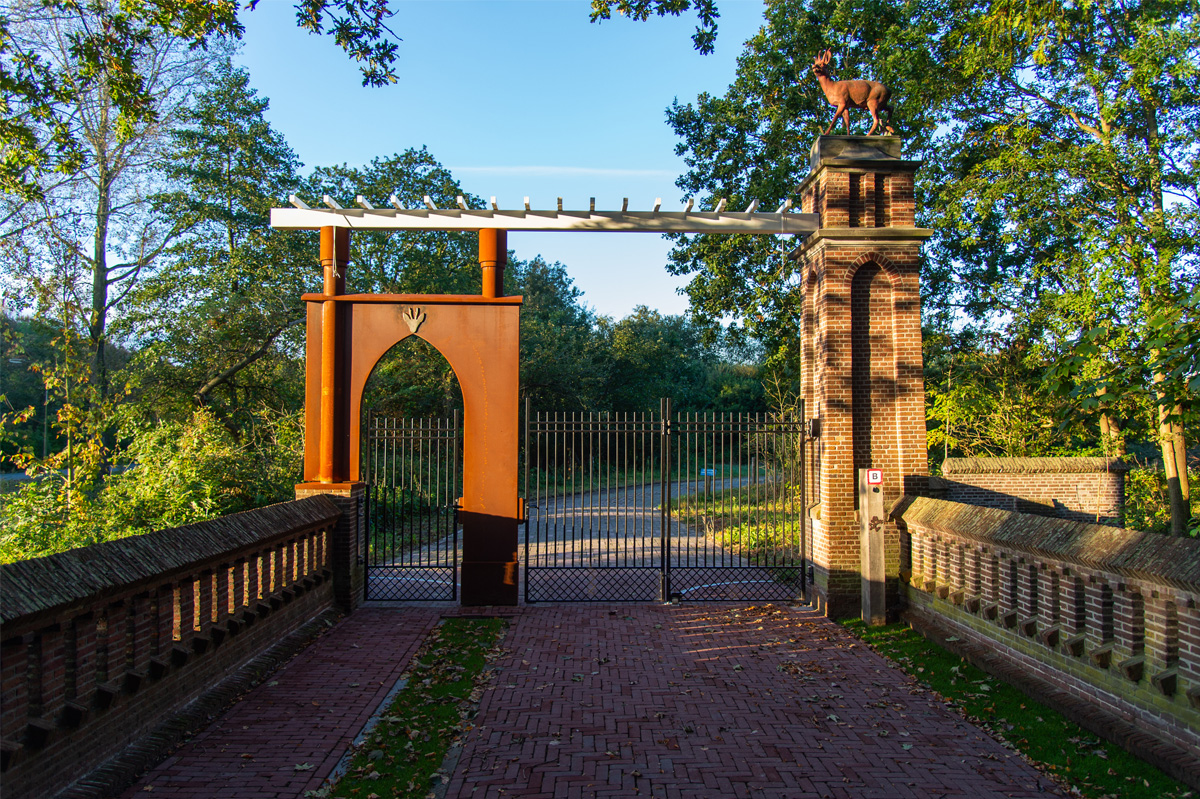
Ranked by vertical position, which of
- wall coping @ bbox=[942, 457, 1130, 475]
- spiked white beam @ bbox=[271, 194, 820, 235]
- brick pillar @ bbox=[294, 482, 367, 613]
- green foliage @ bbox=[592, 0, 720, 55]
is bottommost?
brick pillar @ bbox=[294, 482, 367, 613]

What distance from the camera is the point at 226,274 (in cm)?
1919

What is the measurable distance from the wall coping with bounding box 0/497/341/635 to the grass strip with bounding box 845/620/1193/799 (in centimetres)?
552

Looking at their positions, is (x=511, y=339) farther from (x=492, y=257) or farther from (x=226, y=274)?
(x=226, y=274)

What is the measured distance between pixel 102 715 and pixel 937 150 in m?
18.8

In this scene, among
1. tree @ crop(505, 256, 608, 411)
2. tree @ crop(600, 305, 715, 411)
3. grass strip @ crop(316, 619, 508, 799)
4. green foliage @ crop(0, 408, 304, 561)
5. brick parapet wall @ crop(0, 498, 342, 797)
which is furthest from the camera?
tree @ crop(600, 305, 715, 411)

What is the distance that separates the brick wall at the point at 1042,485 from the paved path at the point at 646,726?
115 inches

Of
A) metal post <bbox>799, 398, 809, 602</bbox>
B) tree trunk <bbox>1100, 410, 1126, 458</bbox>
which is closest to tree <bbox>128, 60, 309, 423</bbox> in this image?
metal post <bbox>799, 398, 809, 602</bbox>

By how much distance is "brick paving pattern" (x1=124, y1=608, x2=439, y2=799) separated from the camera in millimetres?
3955

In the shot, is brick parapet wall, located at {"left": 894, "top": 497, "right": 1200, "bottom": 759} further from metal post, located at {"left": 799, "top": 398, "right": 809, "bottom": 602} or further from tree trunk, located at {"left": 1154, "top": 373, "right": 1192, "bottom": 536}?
tree trunk, located at {"left": 1154, "top": 373, "right": 1192, "bottom": 536}

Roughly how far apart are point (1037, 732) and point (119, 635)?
5870 millimetres

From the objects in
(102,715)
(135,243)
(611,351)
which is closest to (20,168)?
(102,715)

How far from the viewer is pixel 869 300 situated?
334 inches

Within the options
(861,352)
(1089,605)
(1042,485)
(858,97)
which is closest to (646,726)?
(1089,605)

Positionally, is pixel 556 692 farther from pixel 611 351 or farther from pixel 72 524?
pixel 611 351
